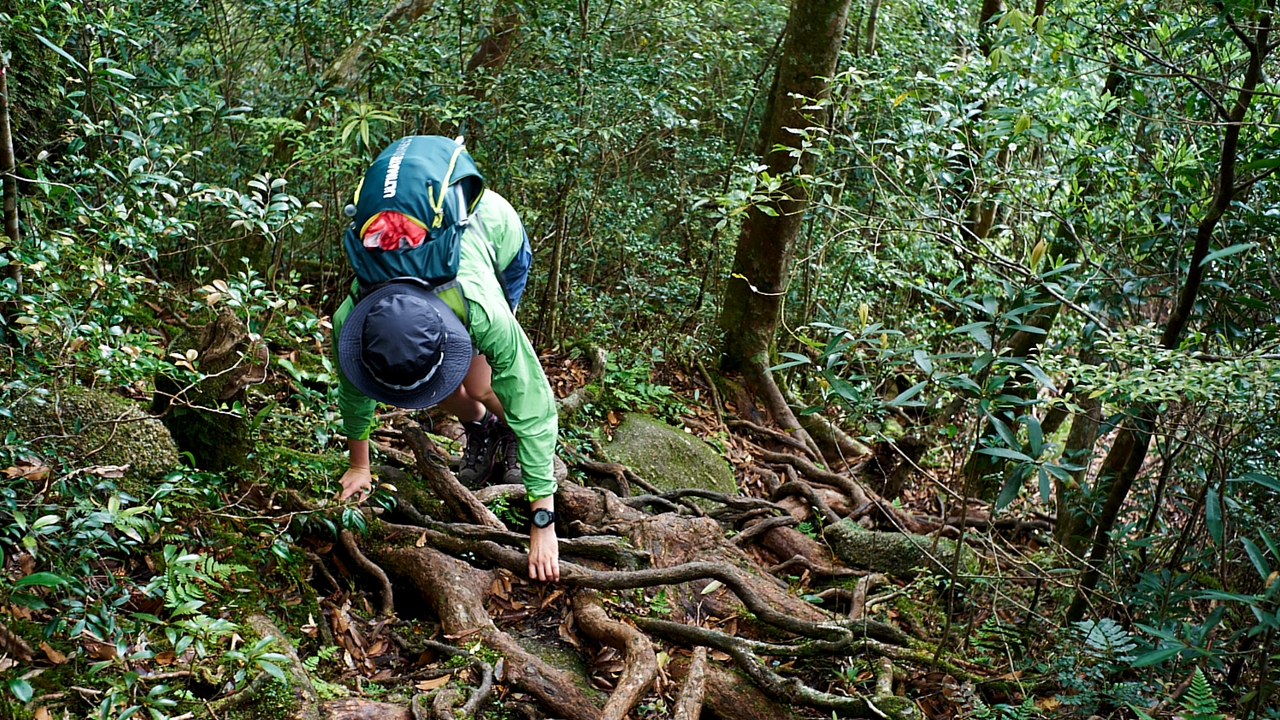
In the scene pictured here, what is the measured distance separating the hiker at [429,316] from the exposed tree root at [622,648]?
0.23 m

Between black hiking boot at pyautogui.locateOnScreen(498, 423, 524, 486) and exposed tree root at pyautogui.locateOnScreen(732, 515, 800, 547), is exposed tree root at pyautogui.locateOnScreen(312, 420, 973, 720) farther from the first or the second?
exposed tree root at pyautogui.locateOnScreen(732, 515, 800, 547)

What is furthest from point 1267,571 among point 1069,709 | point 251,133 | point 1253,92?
point 251,133

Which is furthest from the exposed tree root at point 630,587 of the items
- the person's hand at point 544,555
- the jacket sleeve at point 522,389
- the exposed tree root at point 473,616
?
the jacket sleeve at point 522,389

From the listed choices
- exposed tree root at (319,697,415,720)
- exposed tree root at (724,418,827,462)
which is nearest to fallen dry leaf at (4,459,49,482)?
exposed tree root at (319,697,415,720)

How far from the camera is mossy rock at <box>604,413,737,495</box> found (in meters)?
5.63

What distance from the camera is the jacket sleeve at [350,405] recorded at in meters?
3.43

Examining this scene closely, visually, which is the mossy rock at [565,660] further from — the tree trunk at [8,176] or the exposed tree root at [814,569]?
the tree trunk at [8,176]

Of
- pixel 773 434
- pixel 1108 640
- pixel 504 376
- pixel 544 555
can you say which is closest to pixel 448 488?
pixel 544 555

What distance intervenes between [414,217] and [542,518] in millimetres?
1248

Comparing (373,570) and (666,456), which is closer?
(373,570)

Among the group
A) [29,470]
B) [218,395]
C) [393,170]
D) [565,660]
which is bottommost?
[565,660]

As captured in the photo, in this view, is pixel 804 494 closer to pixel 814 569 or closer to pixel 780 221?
pixel 814 569

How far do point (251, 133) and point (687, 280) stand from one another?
3571 millimetres

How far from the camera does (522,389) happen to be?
339 cm
